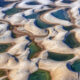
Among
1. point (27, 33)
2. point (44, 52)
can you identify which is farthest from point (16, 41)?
point (44, 52)

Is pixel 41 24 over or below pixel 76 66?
over

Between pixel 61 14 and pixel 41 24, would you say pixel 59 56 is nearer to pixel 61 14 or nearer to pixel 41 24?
pixel 41 24

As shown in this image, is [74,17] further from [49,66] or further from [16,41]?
[49,66]

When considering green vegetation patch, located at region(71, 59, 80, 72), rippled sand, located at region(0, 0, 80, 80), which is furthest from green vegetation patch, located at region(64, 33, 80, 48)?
green vegetation patch, located at region(71, 59, 80, 72)

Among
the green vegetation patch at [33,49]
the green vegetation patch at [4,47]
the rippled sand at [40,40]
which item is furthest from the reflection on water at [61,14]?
the green vegetation patch at [4,47]

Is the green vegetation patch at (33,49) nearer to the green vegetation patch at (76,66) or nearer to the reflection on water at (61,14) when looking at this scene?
the green vegetation patch at (76,66)

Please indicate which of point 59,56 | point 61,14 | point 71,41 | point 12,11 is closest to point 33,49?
point 59,56
